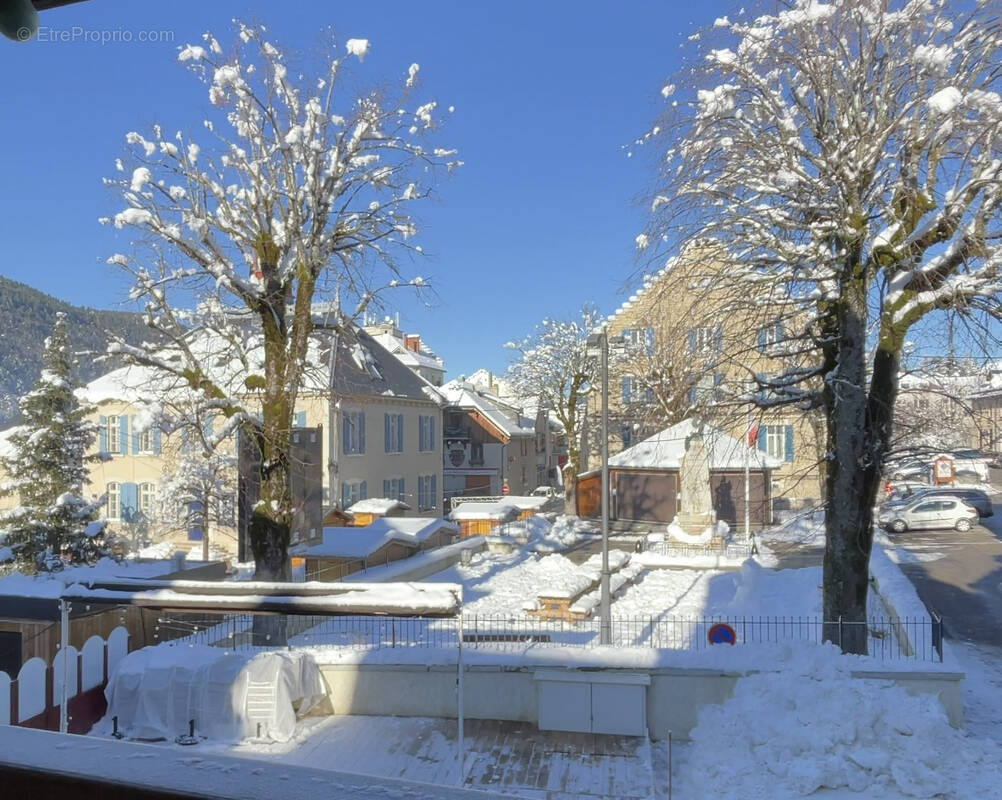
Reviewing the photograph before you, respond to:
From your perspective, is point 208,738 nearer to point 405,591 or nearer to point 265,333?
point 405,591

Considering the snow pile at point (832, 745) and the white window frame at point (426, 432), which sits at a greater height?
the white window frame at point (426, 432)

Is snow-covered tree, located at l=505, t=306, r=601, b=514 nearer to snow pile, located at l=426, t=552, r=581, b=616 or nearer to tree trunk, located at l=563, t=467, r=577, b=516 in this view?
tree trunk, located at l=563, t=467, r=577, b=516

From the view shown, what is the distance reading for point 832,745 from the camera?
10.3 m

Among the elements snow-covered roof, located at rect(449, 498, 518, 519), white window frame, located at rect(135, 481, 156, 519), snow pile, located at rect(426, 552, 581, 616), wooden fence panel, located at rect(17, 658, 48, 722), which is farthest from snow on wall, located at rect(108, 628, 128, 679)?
white window frame, located at rect(135, 481, 156, 519)

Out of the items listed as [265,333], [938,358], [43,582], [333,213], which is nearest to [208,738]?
[43,582]

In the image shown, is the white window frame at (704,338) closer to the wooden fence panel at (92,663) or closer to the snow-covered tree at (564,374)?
the wooden fence panel at (92,663)

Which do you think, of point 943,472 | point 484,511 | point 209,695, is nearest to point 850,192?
point 209,695

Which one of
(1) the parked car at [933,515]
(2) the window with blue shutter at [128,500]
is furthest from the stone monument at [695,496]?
(2) the window with blue shutter at [128,500]

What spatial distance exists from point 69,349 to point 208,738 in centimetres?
1747

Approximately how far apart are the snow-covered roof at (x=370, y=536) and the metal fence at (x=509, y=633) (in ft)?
17.2

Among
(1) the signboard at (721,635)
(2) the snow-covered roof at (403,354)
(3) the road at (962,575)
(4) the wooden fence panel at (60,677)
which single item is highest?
(2) the snow-covered roof at (403,354)

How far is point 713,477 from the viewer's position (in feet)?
133

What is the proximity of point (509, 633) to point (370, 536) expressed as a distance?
10.8 m

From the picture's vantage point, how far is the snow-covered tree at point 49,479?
2473cm
